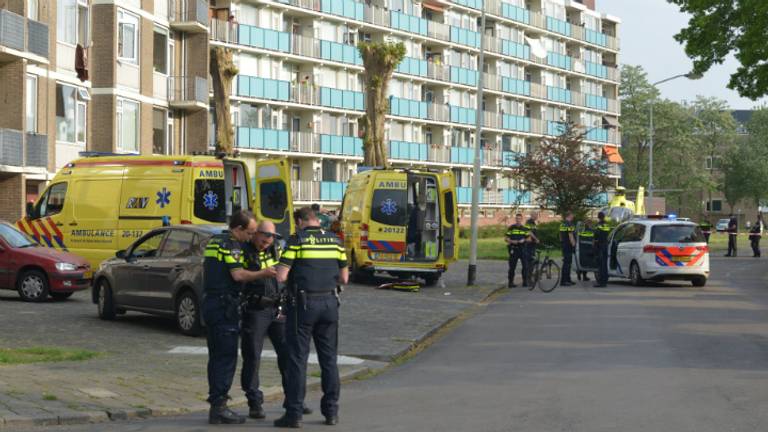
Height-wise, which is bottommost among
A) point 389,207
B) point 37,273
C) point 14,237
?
point 37,273

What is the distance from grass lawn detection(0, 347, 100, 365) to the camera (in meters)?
13.2

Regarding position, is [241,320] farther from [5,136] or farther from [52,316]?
[5,136]

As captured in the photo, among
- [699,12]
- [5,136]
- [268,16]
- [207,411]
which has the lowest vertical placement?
[207,411]

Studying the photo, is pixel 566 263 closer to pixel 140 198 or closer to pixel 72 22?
pixel 140 198

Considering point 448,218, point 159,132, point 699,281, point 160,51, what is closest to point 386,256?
point 448,218

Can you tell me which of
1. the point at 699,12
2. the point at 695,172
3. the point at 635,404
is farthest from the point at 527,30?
the point at 635,404

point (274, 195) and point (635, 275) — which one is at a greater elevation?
point (274, 195)

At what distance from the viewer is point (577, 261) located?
30.6 meters

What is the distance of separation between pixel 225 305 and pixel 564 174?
40401 mm

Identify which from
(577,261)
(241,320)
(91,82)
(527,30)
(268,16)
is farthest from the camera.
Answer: (527,30)

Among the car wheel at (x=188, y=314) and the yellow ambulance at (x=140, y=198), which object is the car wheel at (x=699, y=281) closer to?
the yellow ambulance at (x=140, y=198)

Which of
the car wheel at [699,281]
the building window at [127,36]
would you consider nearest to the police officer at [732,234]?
the car wheel at [699,281]

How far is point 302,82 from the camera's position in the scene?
6431 centimetres

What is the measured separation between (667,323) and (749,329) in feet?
4.49
